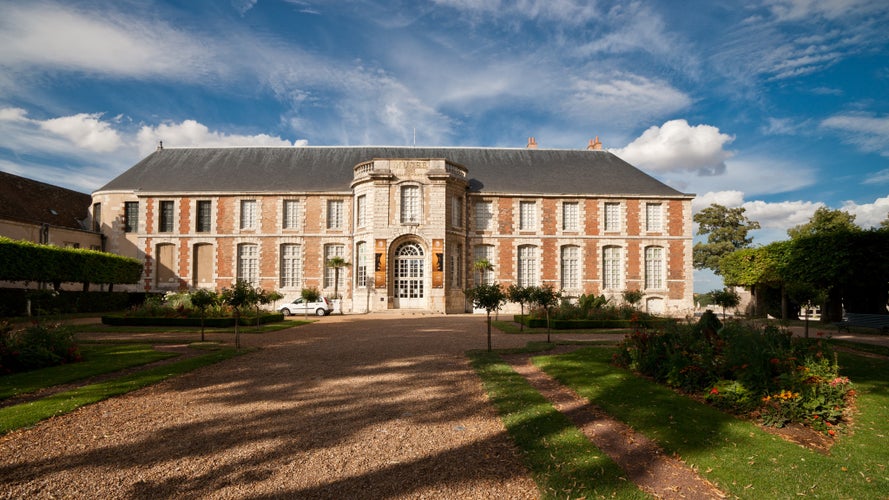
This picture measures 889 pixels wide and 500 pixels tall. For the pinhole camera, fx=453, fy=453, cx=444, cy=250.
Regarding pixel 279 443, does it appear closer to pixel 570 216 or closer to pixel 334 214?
pixel 334 214

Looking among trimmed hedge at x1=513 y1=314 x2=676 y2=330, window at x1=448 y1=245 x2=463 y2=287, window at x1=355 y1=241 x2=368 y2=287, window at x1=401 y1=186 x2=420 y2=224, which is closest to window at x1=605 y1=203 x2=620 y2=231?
window at x1=448 y1=245 x2=463 y2=287

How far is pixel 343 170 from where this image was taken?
2783 cm

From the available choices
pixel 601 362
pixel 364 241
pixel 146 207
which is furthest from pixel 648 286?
pixel 146 207

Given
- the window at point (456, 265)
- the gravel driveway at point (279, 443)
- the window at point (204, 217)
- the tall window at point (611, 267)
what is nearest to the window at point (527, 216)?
the window at point (456, 265)

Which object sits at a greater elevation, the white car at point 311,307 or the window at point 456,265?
the window at point 456,265

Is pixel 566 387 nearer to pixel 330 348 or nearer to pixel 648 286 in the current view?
pixel 330 348

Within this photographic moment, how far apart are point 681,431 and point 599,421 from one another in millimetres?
834

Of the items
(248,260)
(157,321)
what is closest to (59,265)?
(248,260)

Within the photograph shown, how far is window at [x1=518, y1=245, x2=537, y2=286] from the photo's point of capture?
26.3 m

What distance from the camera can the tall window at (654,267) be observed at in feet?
86.4

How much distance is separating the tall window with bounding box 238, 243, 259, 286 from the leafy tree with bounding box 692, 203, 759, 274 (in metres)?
33.7

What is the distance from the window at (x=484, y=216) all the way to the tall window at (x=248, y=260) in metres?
13.0

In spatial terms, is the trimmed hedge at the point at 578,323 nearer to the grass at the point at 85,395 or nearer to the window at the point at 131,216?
the grass at the point at 85,395

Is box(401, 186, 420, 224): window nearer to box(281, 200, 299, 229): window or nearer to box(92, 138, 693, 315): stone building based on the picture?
box(92, 138, 693, 315): stone building
